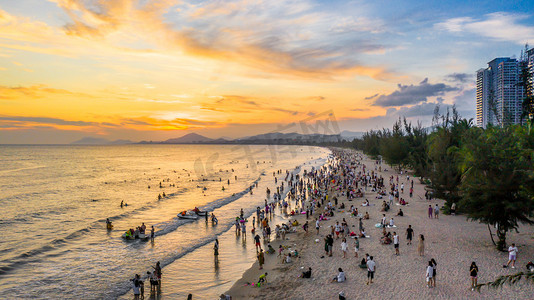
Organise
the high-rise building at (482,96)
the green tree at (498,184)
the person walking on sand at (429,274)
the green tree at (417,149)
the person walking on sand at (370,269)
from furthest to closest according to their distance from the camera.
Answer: the high-rise building at (482,96) < the green tree at (417,149) < the green tree at (498,184) < the person walking on sand at (370,269) < the person walking on sand at (429,274)

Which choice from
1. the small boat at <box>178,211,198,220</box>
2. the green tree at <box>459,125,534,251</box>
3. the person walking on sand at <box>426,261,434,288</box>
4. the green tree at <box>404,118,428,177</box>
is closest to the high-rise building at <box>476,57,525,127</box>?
the green tree at <box>404,118,428,177</box>

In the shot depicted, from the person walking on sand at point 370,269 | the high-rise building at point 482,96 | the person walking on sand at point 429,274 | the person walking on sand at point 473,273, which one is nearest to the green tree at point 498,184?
the person walking on sand at point 473,273

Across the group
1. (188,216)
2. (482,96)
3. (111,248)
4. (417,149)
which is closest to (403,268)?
(111,248)

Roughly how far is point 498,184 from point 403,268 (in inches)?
235

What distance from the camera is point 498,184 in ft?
48.6

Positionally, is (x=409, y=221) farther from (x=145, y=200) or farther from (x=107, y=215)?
(x=145, y=200)

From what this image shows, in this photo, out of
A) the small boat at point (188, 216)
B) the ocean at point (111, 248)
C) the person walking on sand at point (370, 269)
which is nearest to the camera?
the person walking on sand at point (370, 269)

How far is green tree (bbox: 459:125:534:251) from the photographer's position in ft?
48.2

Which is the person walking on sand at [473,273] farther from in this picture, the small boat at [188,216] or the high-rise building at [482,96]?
the high-rise building at [482,96]

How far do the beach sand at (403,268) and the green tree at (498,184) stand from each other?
2123 millimetres

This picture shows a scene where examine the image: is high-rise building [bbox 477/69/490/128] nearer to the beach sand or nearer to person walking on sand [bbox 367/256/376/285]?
the beach sand

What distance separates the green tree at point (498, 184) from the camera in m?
14.7

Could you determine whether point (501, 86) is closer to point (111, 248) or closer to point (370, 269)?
point (370, 269)

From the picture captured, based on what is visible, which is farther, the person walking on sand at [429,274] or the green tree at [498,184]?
the green tree at [498,184]
